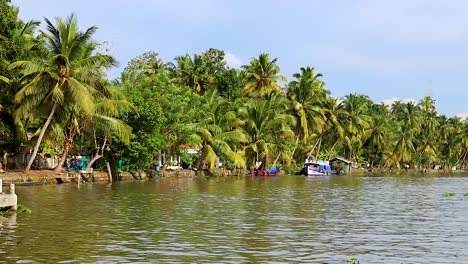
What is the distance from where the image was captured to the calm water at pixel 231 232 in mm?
14328

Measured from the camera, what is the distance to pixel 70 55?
1593 inches

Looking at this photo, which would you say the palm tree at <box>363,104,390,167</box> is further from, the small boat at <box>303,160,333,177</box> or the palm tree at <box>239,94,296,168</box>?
the palm tree at <box>239,94,296,168</box>

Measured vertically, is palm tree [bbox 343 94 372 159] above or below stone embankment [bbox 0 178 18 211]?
above

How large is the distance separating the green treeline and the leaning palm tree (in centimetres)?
6

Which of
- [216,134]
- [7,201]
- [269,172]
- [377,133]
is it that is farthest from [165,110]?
[377,133]

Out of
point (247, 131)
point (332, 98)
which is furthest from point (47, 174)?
point (332, 98)

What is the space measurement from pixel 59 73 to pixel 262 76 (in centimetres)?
Answer: 4213

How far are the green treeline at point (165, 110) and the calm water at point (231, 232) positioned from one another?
13.2 meters

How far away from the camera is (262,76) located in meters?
79.6

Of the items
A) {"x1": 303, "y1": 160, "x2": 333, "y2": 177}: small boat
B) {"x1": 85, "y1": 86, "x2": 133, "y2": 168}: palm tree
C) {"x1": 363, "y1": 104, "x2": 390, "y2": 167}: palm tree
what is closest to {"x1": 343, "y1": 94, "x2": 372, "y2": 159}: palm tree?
{"x1": 363, "y1": 104, "x2": 390, "y2": 167}: palm tree

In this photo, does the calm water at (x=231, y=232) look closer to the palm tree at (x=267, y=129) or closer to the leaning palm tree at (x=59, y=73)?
the leaning palm tree at (x=59, y=73)

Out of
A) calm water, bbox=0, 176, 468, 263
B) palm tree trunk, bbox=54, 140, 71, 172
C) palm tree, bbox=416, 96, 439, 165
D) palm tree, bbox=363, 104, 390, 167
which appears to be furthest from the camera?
palm tree, bbox=416, 96, 439, 165

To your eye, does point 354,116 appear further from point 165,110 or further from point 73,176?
point 73,176

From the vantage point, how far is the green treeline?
40125 millimetres
